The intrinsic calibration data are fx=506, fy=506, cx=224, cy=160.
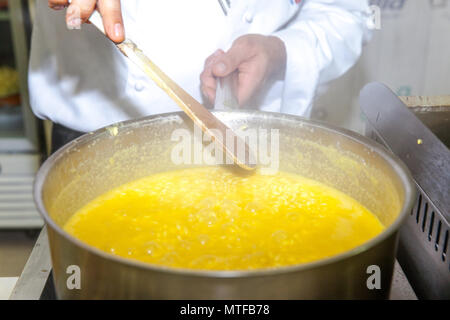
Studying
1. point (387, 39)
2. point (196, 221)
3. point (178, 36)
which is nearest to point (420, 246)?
point (196, 221)

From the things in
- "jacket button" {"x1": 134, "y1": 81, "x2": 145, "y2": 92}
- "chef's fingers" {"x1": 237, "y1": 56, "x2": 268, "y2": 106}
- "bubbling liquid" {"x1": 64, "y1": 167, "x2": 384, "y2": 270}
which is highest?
"chef's fingers" {"x1": 237, "y1": 56, "x2": 268, "y2": 106}

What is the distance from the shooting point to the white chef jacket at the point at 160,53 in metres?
1.38

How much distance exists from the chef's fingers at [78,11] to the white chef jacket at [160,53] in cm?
46

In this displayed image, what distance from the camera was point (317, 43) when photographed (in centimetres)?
154

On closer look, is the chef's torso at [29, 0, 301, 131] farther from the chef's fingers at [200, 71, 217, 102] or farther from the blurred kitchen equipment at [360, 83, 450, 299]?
the blurred kitchen equipment at [360, 83, 450, 299]

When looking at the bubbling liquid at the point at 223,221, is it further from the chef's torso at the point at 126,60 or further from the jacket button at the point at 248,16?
the jacket button at the point at 248,16

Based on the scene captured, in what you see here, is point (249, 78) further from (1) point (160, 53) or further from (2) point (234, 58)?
(1) point (160, 53)

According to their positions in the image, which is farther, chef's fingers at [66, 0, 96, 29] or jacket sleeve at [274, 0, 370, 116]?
jacket sleeve at [274, 0, 370, 116]

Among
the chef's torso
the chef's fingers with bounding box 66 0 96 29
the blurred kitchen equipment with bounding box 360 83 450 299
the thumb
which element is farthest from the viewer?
the chef's torso

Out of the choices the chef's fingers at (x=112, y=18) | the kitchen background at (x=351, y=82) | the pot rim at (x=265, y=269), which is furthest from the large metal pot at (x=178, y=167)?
the kitchen background at (x=351, y=82)

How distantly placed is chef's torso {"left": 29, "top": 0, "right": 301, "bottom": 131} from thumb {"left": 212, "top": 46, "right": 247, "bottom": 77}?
17cm

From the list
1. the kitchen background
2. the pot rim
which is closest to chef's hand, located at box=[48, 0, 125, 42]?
the pot rim

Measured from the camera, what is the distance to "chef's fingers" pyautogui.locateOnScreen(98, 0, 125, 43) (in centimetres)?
90

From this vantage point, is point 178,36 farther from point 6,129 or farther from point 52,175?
point 6,129
